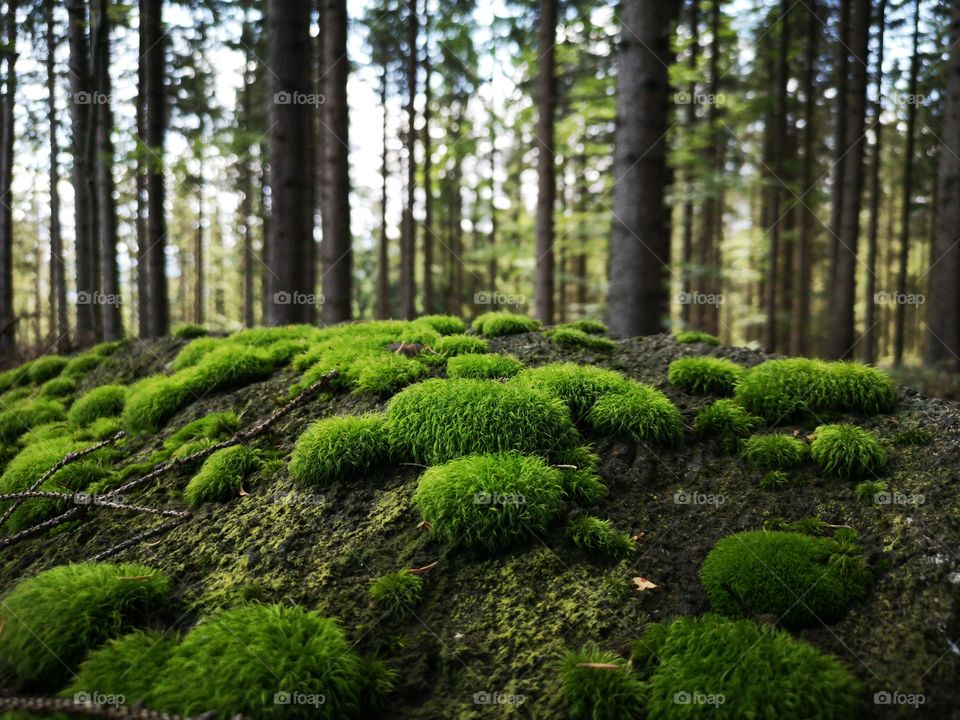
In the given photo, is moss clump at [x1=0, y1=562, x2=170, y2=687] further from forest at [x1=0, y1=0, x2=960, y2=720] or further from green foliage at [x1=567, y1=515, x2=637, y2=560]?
green foliage at [x1=567, y1=515, x2=637, y2=560]

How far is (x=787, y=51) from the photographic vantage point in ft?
42.6

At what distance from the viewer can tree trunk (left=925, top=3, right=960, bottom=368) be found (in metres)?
9.97

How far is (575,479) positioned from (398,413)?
→ 1.07 metres

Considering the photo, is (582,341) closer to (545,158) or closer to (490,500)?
(490,500)

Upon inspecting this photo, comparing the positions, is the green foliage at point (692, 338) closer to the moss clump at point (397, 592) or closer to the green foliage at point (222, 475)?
the moss clump at point (397, 592)

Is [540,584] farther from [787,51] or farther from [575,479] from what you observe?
[787,51]

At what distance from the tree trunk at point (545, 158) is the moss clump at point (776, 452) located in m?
7.15

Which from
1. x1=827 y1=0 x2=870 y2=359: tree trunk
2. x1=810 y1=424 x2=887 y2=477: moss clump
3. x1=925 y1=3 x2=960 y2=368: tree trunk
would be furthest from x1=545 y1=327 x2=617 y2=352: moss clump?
x1=925 y1=3 x2=960 y2=368: tree trunk

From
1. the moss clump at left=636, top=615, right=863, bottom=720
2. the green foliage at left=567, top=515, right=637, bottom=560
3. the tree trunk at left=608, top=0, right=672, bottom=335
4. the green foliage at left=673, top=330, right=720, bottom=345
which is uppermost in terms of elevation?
the tree trunk at left=608, top=0, right=672, bottom=335

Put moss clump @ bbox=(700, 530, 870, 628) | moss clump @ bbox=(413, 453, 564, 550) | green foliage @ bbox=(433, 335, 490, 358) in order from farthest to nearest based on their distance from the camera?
green foliage @ bbox=(433, 335, 490, 358) → moss clump @ bbox=(413, 453, 564, 550) → moss clump @ bbox=(700, 530, 870, 628)

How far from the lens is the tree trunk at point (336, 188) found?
830 centimetres

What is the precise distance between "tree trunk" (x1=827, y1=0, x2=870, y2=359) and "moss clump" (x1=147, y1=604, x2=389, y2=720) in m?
12.5

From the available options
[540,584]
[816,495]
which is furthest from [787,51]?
[540,584]

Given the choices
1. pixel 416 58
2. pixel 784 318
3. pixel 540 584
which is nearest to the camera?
pixel 540 584
